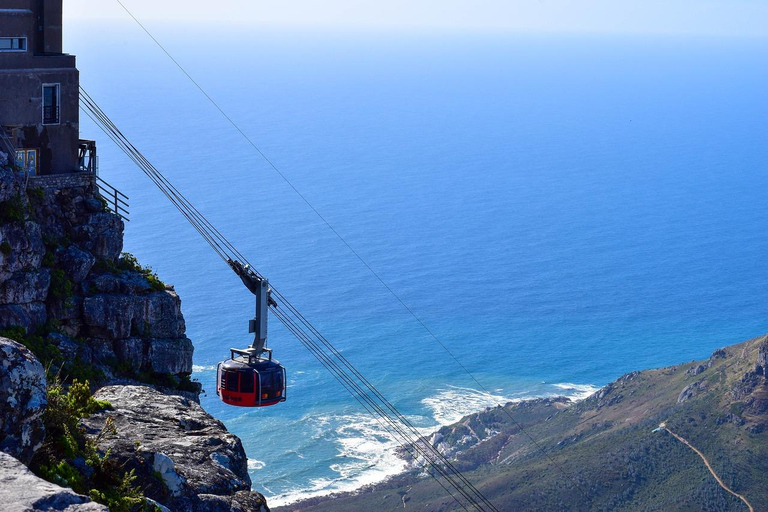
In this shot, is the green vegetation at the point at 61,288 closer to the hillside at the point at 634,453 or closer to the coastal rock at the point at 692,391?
the hillside at the point at 634,453

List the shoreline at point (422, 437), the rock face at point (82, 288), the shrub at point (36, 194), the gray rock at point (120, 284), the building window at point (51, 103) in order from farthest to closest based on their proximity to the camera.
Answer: the shoreline at point (422, 437) < the building window at point (51, 103) < the gray rock at point (120, 284) < the shrub at point (36, 194) < the rock face at point (82, 288)

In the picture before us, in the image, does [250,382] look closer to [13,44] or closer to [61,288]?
[61,288]

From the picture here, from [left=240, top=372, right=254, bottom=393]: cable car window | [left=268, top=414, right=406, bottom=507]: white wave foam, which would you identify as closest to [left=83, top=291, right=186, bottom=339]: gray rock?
[left=240, top=372, right=254, bottom=393]: cable car window

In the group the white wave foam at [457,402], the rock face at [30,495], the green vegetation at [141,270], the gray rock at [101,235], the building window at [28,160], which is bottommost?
the white wave foam at [457,402]

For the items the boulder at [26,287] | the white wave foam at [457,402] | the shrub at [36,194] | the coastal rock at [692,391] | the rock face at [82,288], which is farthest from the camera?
the white wave foam at [457,402]

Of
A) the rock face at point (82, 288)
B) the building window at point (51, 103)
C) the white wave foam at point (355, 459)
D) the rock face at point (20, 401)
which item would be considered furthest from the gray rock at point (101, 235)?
the white wave foam at point (355, 459)
